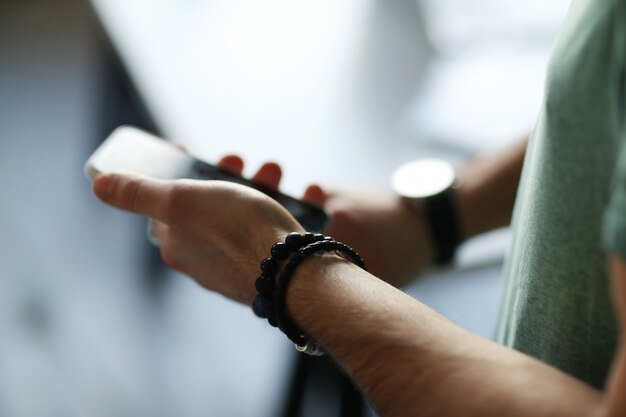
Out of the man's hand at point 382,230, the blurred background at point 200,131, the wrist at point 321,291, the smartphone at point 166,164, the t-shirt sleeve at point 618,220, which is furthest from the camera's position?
the blurred background at point 200,131

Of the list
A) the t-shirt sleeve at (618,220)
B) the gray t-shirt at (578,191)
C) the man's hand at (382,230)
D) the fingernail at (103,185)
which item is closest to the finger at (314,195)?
the man's hand at (382,230)

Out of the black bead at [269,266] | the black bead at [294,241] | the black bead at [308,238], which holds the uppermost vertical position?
the black bead at [308,238]

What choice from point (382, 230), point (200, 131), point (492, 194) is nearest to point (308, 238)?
point (382, 230)

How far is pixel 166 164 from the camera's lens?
32.6 inches

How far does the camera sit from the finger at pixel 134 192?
669 millimetres

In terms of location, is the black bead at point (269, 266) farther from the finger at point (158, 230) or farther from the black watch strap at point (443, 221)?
the black watch strap at point (443, 221)

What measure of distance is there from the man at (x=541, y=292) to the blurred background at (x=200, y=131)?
0.67 m

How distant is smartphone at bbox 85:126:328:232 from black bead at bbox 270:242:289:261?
0.23m

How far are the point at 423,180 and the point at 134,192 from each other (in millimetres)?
472

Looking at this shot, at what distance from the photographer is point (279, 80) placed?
66.4 inches

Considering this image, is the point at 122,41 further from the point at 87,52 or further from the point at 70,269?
the point at 70,269

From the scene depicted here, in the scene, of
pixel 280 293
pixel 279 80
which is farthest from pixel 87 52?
pixel 280 293

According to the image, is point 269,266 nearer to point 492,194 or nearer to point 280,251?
point 280,251

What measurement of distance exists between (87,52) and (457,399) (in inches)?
61.3
